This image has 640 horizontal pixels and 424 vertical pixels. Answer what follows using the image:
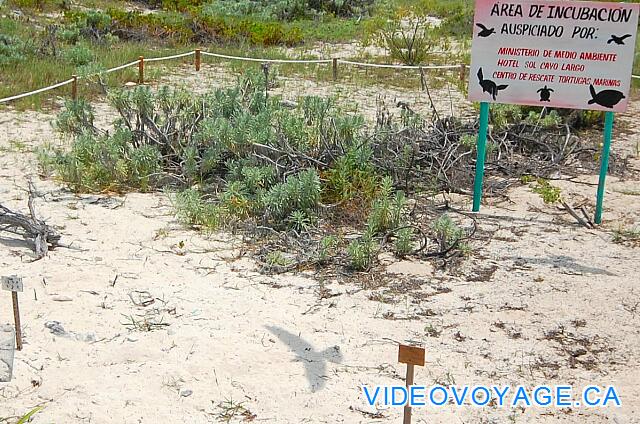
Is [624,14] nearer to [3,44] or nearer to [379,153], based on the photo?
[379,153]

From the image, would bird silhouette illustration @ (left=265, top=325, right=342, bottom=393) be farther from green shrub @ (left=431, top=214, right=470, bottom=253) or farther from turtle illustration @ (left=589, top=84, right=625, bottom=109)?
turtle illustration @ (left=589, top=84, right=625, bottom=109)

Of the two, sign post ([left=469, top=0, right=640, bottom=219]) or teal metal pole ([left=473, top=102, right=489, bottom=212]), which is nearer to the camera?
sign post ([left=469, top=0, right=640, bottom=219])

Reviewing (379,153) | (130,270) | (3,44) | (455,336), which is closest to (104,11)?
(3,44)

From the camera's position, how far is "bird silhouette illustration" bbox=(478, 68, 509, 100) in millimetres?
6910

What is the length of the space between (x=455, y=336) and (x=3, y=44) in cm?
1038

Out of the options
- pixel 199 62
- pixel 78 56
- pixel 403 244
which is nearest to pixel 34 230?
pixel 403 244

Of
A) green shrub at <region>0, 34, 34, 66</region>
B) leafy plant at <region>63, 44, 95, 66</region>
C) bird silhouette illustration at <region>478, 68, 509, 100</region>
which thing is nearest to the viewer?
bird silhouette illustration at <region>478, 68, 509, 100</region>

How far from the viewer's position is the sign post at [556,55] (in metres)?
6.66

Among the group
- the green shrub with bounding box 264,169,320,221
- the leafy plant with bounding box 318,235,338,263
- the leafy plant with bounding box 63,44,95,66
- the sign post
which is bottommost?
the leafy plant with bounding box 318,235,338,263

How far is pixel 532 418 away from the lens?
13.6 ft

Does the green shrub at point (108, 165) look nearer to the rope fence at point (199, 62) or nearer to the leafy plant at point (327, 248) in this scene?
the leafy plant at point (327, 248)

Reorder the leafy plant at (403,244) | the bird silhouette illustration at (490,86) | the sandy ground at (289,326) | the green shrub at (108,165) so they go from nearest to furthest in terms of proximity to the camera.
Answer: the sandy ground at (289,326)
the leafy plant at (403,244)
the bird silhouette illustration at (490,86)
the green shrub at (108,165)

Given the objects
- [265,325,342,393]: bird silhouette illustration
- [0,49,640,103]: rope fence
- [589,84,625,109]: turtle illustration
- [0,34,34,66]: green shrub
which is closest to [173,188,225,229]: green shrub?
[265,325,342,393]: bird silhouette illustration

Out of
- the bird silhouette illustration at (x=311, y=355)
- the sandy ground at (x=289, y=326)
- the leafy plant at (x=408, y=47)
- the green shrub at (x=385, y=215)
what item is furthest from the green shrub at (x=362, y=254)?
the leafy plant at (x=408, y=47)
